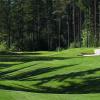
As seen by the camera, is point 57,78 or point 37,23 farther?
point 37,23

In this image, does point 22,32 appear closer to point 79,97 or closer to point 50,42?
point 50,42

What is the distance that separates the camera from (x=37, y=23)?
95.5 metres

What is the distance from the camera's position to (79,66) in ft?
91.9

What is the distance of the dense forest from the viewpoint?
90938 mm

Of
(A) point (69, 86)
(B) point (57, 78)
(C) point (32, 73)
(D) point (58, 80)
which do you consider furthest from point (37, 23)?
(A) point (69, 86)

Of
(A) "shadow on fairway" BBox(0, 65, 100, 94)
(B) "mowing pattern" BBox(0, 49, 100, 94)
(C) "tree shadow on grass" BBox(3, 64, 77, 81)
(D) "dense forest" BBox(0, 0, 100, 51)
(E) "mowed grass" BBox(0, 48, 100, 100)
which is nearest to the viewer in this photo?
(E) "mowed grass" BBox(0, 48, 100, 100)

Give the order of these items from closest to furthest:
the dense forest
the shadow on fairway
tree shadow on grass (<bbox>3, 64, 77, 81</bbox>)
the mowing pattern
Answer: the shadow on fairway < the mowing pattern < tree shadow on grass (<bbox>3, 64, 77, 81</bbox>) < the dense forest

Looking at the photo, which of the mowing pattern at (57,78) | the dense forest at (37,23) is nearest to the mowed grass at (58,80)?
the mowing pattern at (57,78)

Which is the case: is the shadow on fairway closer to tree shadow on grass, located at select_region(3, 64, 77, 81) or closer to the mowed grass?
the mowed grass

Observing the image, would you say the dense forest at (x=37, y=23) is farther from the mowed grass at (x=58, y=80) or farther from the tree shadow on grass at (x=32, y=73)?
the tree shadow on grass at (x=32, y=73)

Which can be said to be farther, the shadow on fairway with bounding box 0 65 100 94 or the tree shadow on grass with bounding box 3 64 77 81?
the tree shadow on grass with bounding box 3 64 77 81

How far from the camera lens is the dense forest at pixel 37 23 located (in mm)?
90938

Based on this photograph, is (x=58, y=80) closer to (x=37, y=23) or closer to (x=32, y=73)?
(x=32, y=73)

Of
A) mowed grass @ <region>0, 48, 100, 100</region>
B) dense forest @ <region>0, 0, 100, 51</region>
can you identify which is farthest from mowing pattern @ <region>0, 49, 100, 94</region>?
dense forest @ <region>0, 0, 100, 51</region>
